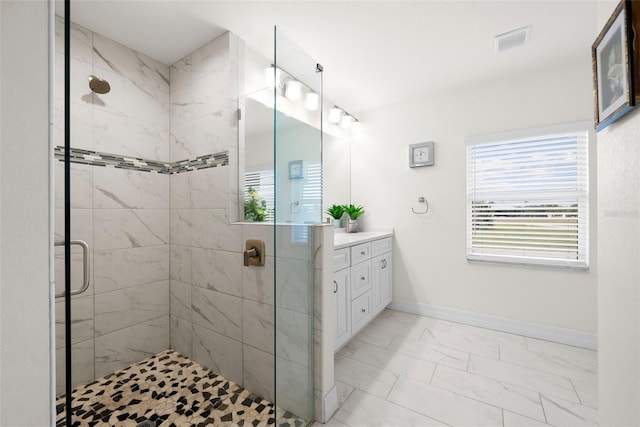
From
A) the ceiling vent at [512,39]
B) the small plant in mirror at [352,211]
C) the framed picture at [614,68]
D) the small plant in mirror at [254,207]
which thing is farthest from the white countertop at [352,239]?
the ceiling vent at [512,39]

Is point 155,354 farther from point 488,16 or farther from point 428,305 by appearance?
point 488,16

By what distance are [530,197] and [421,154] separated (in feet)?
3.44

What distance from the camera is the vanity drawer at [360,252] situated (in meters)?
2.16

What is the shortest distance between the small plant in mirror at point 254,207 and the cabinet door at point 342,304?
26.8 inches

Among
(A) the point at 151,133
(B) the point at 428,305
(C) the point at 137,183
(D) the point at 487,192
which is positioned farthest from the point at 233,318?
(D) the point at 487,192

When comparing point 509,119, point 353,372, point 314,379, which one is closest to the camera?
point 314,379

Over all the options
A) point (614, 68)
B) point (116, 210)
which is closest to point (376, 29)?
point (614, 68)

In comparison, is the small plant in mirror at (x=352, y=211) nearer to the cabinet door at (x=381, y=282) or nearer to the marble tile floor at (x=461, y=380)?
the cabinet door at (x=381, y=282)

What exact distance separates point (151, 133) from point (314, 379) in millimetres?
2120

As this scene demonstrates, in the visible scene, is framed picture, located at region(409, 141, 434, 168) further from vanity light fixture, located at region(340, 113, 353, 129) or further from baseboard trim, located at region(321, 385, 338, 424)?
baseboard trim, located at region(321, 385, 338, 424)

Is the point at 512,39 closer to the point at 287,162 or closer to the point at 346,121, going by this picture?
the point at 346,121

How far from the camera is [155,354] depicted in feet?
6.93

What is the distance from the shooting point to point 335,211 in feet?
10.3

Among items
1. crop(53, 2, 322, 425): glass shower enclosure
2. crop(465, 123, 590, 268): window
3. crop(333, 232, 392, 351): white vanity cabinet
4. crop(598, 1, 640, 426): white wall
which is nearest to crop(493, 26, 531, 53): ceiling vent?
crop(465, 123, 590, 268): window
